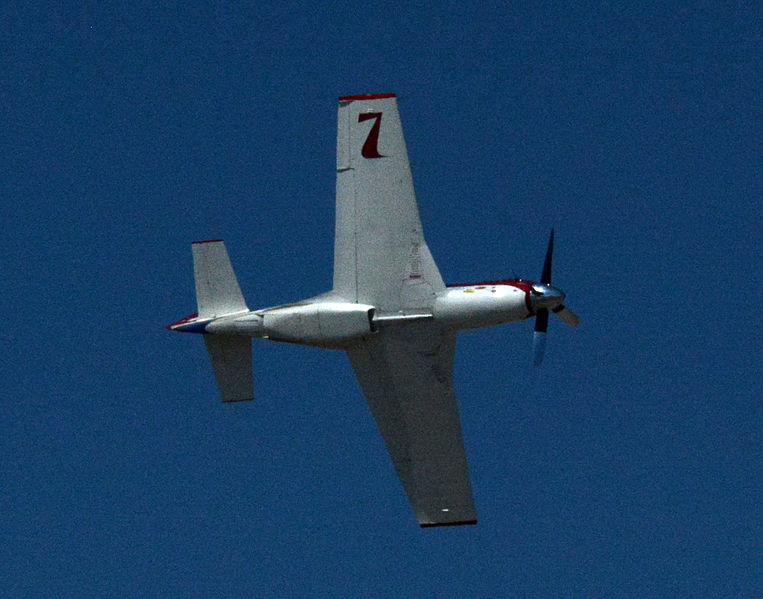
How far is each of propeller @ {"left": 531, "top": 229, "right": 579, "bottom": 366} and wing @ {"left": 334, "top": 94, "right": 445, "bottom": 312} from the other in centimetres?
271

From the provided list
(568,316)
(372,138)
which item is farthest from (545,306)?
(372,138)

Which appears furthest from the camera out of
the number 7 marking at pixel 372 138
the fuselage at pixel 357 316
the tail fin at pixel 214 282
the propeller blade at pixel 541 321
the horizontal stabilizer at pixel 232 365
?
the horizontal stabilizer at pixel 232 365

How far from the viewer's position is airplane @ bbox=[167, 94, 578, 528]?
141 feet

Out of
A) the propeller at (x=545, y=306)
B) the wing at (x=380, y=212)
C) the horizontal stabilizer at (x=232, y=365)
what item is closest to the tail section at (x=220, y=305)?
the horizontal stabilizer at (x=232, y=365)

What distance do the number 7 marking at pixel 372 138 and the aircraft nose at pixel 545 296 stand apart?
5669 millimetres

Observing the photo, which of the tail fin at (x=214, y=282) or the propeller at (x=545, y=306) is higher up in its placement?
the tail fin at (x=214, y=282)

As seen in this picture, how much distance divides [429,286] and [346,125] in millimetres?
5011

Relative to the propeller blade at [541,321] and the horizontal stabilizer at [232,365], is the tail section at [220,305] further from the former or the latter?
the propeller blade at [541,321]

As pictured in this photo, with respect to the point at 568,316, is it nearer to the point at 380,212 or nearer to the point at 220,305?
the point at 380,212

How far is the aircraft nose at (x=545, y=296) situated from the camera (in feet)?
141

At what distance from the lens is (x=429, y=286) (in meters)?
43.2

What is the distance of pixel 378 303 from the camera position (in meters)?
43.8

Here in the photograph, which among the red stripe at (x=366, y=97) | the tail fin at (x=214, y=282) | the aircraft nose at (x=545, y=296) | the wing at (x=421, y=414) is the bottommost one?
the wing at (x=421, y=414)

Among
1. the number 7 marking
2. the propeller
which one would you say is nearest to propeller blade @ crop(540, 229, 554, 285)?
the propeller
